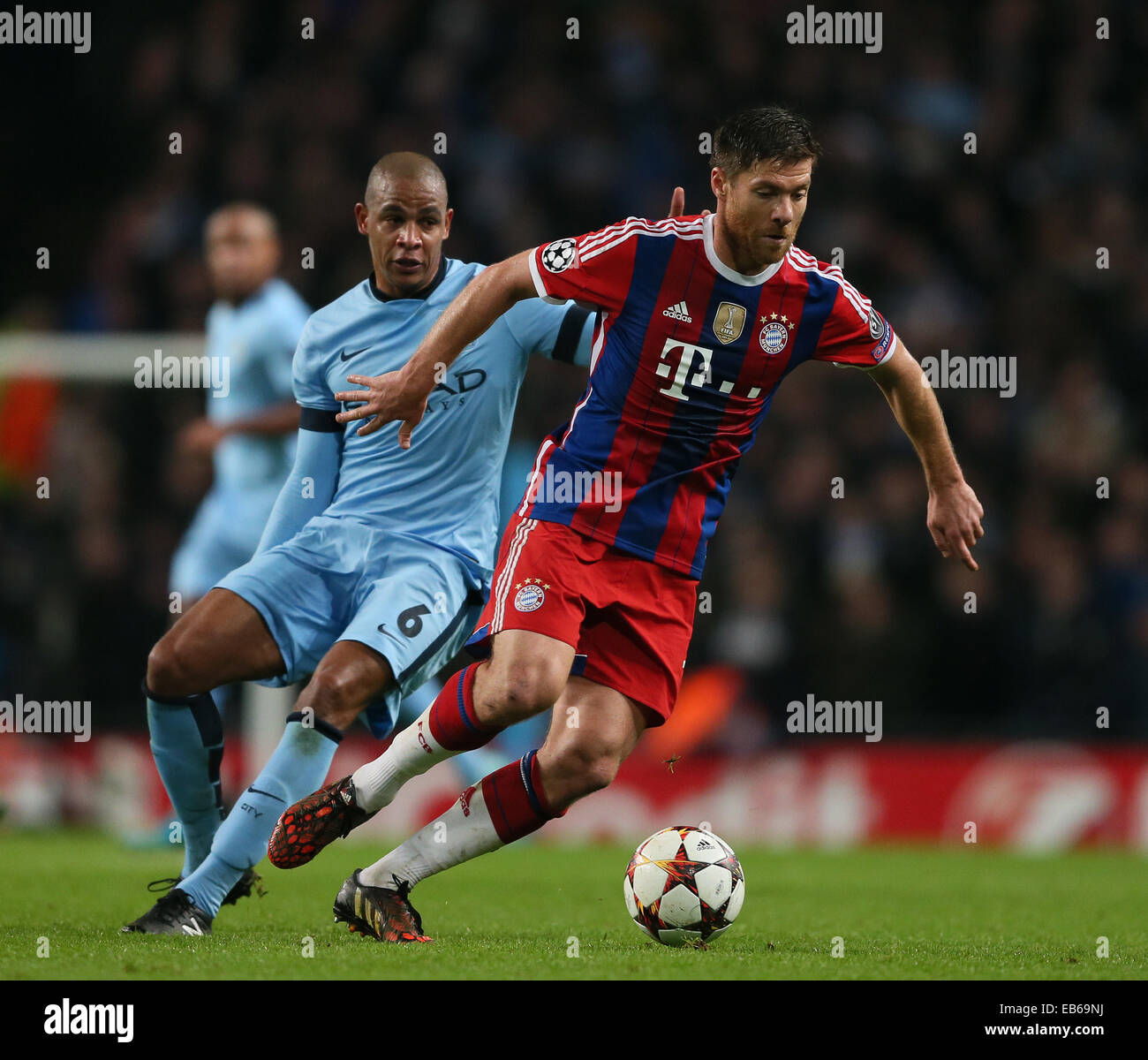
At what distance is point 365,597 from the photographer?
5.18 m

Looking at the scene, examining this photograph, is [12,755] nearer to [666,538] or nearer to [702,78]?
[666,538]

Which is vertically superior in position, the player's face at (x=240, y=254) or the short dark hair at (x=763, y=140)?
the player's face at (x=240, y=254)

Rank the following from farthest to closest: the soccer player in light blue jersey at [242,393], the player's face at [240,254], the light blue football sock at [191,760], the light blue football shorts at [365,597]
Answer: the player's face at [240,254] < the soccer player in light blue jersey at [242,393] < the light blue football sock at [191,760] < the light blue football shorts at [365,597]

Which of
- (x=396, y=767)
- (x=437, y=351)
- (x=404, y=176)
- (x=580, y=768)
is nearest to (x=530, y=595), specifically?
(x=580, y=768)

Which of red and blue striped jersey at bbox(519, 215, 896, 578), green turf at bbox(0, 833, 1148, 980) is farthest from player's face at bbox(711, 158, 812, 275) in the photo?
green turf at bbox(0, 833, 1148, 980)

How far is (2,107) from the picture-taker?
14.1 meters

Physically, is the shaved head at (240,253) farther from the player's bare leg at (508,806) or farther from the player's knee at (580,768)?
the player's knee at (580,768)

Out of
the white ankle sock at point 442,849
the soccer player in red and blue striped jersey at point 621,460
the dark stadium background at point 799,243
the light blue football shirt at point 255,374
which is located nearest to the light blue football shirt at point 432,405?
the soccer player in red and blue striped jersey at point 621,460

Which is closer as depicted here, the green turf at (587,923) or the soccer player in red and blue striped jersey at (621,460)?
the green turf at (587,923)

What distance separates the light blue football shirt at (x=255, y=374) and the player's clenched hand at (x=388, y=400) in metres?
2.77

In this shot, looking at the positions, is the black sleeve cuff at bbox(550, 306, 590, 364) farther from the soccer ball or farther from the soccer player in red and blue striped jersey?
the soccer ball

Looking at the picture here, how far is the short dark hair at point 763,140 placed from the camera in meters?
4.53

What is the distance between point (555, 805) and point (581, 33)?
10784 millimetres

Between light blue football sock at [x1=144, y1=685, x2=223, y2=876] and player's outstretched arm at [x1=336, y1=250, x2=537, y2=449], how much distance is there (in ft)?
3.95
